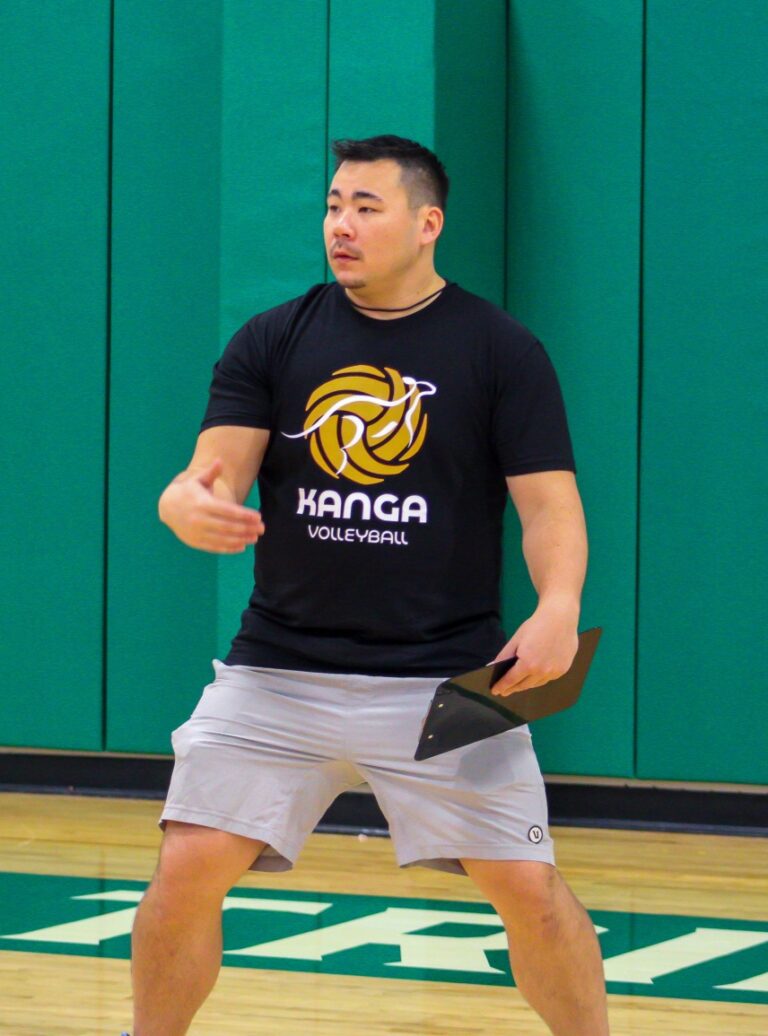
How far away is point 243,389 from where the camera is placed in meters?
2.83

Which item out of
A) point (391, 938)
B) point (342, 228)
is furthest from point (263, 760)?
point (391, 938)

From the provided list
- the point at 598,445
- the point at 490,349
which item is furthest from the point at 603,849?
the point at 490,349

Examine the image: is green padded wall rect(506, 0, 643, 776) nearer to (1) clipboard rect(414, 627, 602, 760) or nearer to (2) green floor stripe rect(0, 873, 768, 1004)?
(2) green floor stripe rect(0, 873, 768, 1004)

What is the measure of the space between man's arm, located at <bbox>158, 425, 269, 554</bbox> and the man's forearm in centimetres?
45

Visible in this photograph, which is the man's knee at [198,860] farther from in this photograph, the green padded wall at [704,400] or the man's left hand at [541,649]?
the green padded wall at [704,400]

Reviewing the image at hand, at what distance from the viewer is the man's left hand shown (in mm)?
2561

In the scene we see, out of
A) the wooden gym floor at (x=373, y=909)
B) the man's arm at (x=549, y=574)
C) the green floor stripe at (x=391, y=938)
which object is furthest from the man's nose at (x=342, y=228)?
the green floor stripe at (x=391, y=938)

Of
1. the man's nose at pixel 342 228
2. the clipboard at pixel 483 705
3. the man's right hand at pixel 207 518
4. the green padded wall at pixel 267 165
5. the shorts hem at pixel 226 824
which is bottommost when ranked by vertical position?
the shorts hem at pixel 226 824

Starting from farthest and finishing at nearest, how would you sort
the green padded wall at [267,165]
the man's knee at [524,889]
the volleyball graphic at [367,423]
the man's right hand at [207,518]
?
the green padded wall at [267,165] → the volleyball graphic at [367,423] → the man's knee at [524,889] → the man's right hand at [207,518]

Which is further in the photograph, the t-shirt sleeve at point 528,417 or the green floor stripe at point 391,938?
the green floor stripe at point 391,938

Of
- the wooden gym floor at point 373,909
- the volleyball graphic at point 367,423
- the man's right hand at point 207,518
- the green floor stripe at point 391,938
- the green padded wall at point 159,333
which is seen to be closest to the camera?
the man's right hand at point 207,518

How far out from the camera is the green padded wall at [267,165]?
5684 millimetres

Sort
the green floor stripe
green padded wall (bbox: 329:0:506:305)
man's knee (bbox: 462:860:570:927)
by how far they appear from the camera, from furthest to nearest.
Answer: green padded wall (bbox: 329:0:506:305) → the green floor stripe → man's knee (bbox: 462:860:570:927)

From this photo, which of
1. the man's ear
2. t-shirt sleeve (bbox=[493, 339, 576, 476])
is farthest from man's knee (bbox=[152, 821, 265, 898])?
the man's ear
